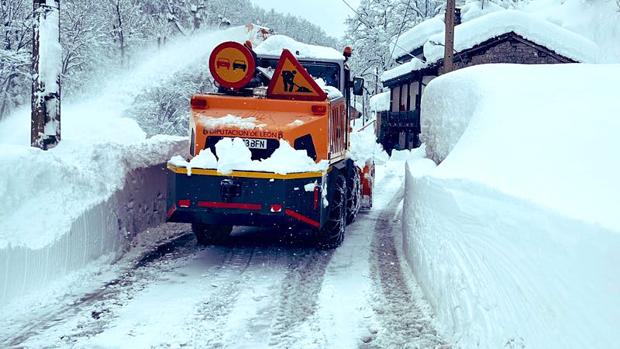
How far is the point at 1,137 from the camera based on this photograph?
10.2 m

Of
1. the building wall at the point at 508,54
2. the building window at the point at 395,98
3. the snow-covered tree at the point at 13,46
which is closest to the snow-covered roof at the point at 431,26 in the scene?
the building window at the point at 395,98

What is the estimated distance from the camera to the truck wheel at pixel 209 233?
8453 millimetres

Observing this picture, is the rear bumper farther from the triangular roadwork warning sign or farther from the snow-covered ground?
the triangular roadwork warning sign

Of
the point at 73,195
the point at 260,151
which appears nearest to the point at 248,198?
the point at 260,151

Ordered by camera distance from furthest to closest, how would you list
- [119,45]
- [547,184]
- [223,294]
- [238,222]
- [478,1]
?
[478,1], [119,45], [238,222], [223,294], [547,184]

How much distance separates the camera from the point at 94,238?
22.7 ft

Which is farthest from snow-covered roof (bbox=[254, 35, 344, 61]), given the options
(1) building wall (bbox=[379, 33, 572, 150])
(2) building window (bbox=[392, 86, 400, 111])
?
(2) building window (bbox=[392, 86, 400, 111])

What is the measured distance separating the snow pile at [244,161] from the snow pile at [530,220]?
1.50m

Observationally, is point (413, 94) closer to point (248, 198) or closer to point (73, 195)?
point (248, 198)

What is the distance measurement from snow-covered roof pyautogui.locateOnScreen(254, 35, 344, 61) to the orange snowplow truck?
1733mm

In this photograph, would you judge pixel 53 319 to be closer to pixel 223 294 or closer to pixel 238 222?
pixel 223 294

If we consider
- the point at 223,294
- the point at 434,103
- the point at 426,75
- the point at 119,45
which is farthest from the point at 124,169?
the point at 119,45

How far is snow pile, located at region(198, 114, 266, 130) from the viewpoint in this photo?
727cm

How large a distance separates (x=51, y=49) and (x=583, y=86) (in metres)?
6.54
